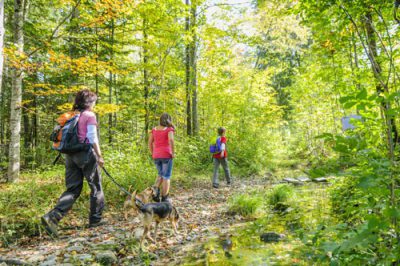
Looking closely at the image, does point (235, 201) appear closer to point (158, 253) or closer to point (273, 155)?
point (158, 253)

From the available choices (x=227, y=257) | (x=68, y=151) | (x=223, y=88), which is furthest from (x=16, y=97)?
(x=223, y=88)

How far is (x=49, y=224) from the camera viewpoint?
14.5 ft

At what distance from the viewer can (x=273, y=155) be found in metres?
15.6

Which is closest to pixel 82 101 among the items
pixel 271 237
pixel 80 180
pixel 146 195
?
pixel 80 180

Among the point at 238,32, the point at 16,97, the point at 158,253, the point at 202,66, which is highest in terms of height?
the point at 238,32

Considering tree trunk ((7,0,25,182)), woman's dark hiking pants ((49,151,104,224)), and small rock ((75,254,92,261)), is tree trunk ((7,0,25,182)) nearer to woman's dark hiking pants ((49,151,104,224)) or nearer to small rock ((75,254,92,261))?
woman's dark hiking pants ((49,151,104,224))

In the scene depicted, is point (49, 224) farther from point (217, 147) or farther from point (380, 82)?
point (217, 147)

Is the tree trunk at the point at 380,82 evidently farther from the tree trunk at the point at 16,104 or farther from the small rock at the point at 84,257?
the tree trunk at the point at 16,104

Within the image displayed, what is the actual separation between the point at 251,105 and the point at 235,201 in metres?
10.0

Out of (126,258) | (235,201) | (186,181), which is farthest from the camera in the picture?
(186,181)

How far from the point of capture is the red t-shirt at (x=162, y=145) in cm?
615

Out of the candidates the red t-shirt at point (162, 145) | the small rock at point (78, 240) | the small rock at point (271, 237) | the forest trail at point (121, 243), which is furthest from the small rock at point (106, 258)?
the red t-shirt at point (162, 145)

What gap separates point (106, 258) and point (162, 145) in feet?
9.53

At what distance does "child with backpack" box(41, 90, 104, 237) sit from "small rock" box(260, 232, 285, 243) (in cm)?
295
